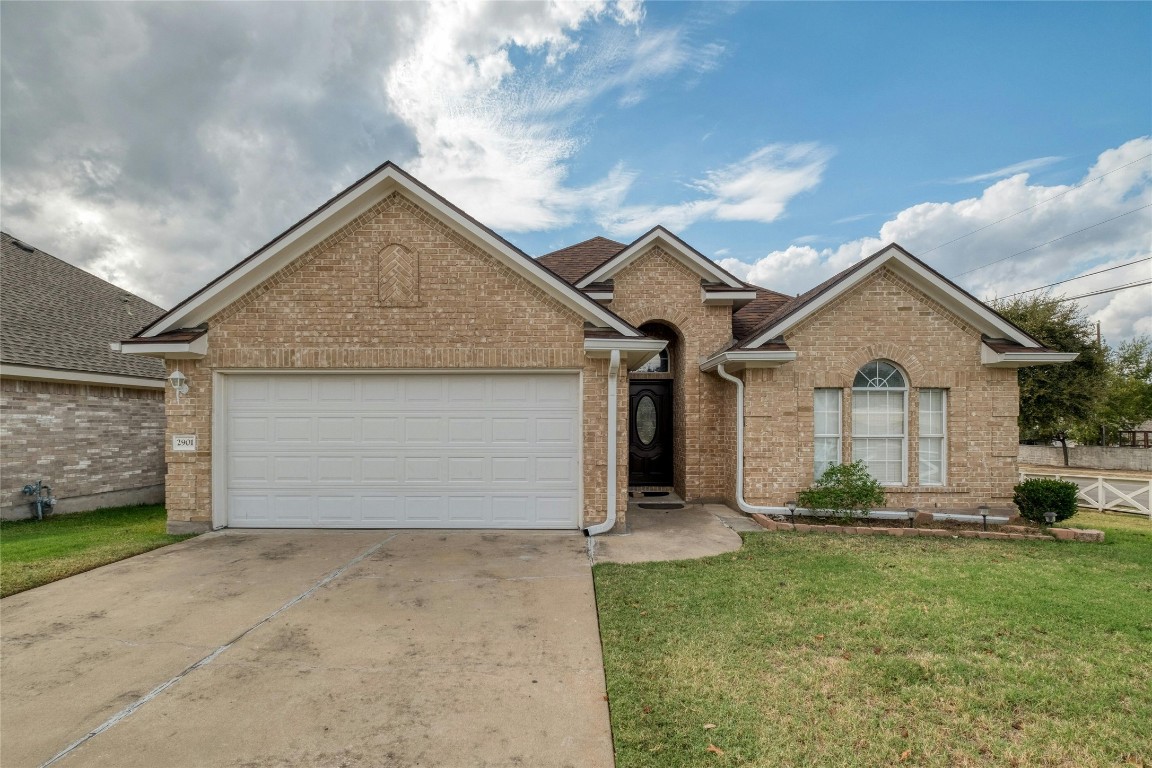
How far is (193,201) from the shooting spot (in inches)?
538

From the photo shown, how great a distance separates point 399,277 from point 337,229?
4.11 feet

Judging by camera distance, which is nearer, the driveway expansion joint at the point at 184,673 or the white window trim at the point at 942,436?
the driveway expansion joint at the point at 184,673

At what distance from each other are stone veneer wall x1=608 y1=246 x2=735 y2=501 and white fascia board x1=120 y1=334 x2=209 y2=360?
7.44 metres

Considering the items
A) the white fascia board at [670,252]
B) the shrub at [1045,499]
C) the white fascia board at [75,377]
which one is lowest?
the shrub at [1045,499]

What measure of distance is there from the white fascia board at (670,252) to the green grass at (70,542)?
871 centimetres

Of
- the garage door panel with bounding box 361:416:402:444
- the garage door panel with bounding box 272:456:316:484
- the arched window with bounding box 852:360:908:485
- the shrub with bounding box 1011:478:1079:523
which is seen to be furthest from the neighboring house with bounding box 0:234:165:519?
the shrub with bounding box 1011:478:1079:523

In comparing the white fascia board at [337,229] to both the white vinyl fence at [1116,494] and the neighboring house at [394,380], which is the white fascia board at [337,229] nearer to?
the neighboring house at [394,380]

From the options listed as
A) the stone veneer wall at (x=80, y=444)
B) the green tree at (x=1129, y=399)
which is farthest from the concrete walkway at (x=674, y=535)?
the green tree at (x=1129, y=399)

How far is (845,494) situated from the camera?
8.91 meters

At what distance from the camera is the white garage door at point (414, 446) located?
8.23 m

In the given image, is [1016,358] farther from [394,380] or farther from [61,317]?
[61,317]

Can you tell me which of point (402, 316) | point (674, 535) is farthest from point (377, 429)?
point (674, 535)

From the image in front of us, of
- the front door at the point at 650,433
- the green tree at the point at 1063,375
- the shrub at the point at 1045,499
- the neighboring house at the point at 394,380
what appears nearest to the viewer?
the neighboring house at the point at 394,380

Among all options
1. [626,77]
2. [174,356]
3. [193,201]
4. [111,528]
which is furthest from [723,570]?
[193,201]
